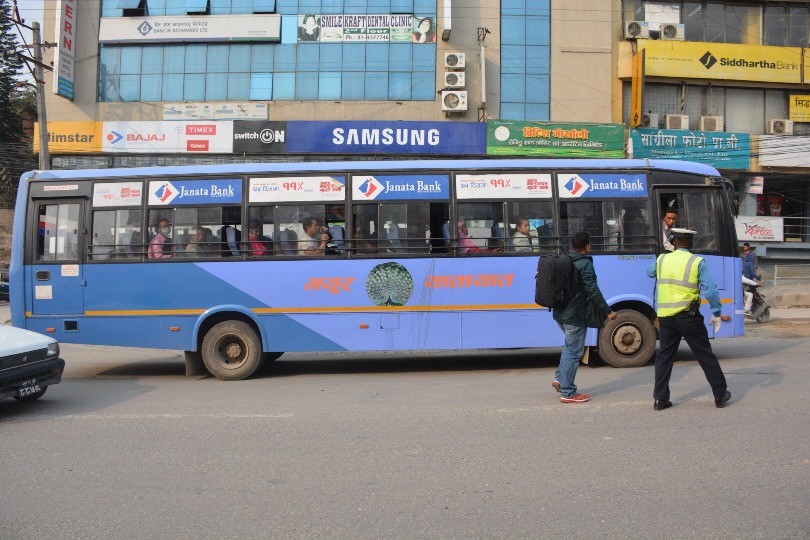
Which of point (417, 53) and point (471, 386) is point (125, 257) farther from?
point (417, 53)

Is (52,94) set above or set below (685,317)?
above

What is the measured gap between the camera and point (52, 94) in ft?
89.9

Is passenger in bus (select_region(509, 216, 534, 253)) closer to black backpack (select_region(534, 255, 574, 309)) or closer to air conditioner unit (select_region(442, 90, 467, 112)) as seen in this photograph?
black backpack (select_region(534, 255, 574, 309))

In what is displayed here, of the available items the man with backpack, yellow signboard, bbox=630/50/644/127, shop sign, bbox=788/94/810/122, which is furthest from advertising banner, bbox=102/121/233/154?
shop sign, bbox=788/94/810/122

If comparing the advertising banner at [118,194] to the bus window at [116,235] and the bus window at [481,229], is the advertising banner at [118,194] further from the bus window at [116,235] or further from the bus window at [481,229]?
the bus window at [481,229]

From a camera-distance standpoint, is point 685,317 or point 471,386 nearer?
point 685,317

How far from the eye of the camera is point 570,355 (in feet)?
23.7

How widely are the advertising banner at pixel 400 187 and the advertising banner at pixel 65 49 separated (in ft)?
68.3

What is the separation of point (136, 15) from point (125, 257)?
20770mm

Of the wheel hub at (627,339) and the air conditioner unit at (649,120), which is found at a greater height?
the air conditioner unit at (649,120)

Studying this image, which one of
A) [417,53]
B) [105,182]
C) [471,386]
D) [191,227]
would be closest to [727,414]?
[471,386]

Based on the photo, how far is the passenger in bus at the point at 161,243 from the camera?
33.4ft

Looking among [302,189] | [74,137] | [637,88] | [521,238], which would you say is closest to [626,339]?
[521,238]

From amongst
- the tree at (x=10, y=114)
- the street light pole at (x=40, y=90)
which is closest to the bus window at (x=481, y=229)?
the street light pole at (x=40, y=90)
